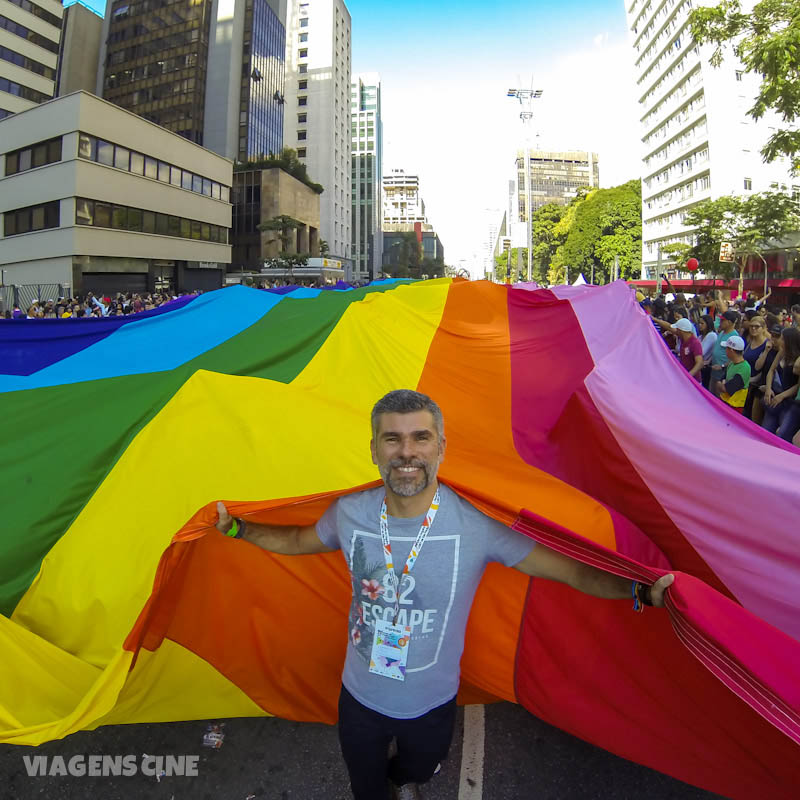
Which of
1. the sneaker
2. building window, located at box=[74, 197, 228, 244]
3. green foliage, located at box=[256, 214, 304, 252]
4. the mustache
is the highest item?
green foliage, located at box=[256, 214, 304, 252]

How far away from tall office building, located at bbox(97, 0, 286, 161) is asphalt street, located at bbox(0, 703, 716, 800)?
231 ft

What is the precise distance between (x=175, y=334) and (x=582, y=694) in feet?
15.2

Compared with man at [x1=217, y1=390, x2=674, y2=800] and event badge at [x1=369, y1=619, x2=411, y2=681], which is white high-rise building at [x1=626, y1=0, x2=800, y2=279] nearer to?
man at [x1=217, y1=390, x2=674, y2=800]

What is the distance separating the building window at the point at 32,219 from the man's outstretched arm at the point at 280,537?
38.8m

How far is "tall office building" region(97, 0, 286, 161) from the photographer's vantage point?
203 feet

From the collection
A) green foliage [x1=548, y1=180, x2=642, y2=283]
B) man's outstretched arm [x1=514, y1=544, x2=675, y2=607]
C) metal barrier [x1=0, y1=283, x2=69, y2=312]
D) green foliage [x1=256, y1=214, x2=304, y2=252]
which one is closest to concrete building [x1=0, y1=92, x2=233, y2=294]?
metal barrier [x1=0, y1=283, x2=69, y2=312]

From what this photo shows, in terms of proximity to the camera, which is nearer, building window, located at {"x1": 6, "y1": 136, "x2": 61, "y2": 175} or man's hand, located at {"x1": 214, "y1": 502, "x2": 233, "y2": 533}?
man's hand, located at {"x1": 214, "y1": 502, "x2": 233, "y2": 533}

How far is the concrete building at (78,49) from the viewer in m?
61.6

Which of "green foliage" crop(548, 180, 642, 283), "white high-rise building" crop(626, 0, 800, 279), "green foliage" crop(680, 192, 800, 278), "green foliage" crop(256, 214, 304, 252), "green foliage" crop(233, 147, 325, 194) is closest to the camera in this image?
"green foliage" crop(680, 192, 800, 278)

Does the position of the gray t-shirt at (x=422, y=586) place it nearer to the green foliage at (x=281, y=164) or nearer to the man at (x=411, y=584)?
the man at (x=411, y=584)

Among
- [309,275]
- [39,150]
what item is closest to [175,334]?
[39,150]

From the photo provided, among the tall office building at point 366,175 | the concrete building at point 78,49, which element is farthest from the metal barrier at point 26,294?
the tall office building at point 366,175

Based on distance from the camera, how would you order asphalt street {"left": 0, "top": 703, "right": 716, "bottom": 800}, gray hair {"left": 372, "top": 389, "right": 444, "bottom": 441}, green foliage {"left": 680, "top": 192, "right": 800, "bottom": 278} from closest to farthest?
1. gray hair {"left": 372, "top": 389, "right": 444, "bottom": 441}
2. asphalt street {"left": 0, "top": 703, "right": 716, "bottom": 800}
3. green foliage {"left": 680, "top": 192, "right": 800, "bottom": 278}

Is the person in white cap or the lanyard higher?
the person in white cap
